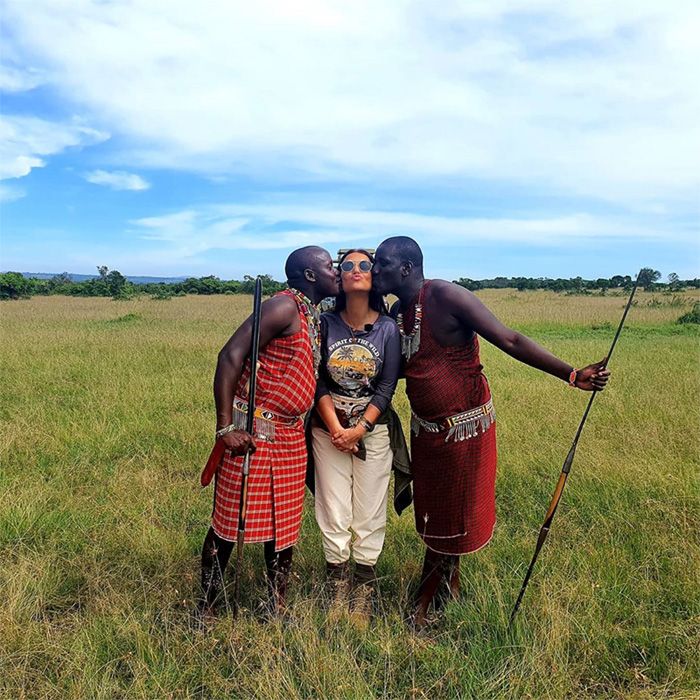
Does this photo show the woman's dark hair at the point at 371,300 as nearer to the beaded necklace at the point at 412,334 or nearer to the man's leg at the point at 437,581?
the beaded necklace at the point at 412,334

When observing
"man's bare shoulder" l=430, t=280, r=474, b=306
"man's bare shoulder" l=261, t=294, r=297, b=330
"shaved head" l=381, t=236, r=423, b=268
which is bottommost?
"man's bare shoulder" l=261, t=294, r=297, b=330

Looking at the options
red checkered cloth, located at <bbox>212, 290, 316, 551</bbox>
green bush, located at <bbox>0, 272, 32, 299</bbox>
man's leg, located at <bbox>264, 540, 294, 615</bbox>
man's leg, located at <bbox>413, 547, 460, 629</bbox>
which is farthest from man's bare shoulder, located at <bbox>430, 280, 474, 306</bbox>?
green bush, located at <bbox>0, 272, 32, 299</bbox>

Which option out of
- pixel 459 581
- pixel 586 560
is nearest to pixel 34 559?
pixel 459 581

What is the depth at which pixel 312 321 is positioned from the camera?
258cm

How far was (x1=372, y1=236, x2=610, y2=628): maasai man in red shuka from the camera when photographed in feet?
7.91

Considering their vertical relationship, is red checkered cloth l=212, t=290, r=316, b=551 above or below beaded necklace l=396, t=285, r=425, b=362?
below

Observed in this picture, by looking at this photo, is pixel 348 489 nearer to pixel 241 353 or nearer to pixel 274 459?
pixel 274 459

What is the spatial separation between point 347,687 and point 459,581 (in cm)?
90

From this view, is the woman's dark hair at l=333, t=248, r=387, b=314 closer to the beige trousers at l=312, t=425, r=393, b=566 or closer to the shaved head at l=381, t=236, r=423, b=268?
the shaved head at l=381, t=236, r=423, b=268

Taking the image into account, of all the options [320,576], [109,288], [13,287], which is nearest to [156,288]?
[109,288]

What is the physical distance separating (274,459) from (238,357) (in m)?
0.50

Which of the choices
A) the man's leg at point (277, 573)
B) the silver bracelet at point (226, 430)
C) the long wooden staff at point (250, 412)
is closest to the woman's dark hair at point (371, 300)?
the long wooden staff at point (250, 412)

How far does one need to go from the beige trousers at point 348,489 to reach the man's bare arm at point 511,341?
70cm

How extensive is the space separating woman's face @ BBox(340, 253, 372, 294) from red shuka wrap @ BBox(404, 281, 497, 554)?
0.76 feet
